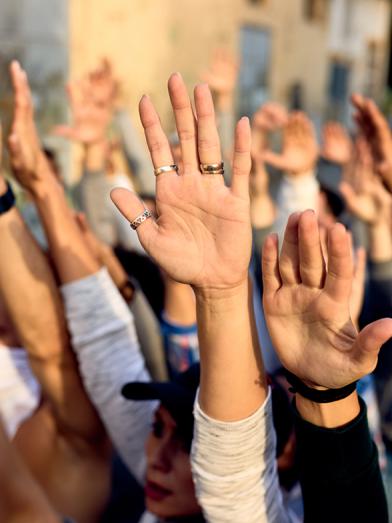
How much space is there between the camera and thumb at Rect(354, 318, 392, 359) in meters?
0.83

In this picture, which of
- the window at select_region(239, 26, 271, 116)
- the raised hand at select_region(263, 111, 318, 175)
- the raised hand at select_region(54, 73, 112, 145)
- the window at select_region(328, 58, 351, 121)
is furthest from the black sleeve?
the window at select_region(328, 58, 351, 121)

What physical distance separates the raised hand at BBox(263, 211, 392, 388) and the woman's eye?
531 millimetres

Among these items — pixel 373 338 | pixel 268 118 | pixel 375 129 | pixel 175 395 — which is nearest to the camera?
pixel 373 338

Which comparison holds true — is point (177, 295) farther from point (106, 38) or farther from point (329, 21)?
point (329, 21)

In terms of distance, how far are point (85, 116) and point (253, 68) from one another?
10.1m

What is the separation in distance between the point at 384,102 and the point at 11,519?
1638 centimetres

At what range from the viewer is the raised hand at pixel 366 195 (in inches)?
88.7

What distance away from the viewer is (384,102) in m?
15.9

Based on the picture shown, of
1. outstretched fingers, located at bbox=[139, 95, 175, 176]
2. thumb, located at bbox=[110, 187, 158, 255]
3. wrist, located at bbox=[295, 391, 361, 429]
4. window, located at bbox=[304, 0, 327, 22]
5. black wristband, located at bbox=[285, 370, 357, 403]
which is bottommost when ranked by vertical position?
wrist, located at bbox=[295, 391, 361, 429]

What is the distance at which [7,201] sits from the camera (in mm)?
1384

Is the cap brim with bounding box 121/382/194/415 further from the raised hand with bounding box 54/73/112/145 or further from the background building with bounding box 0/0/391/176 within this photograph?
the background building with bounding box 0/0/391/176

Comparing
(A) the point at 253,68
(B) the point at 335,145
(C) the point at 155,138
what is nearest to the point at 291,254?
(C) the point at 155,138

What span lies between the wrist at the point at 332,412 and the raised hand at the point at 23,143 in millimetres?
899

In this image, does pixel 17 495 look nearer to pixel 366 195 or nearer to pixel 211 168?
pixel 211 168
